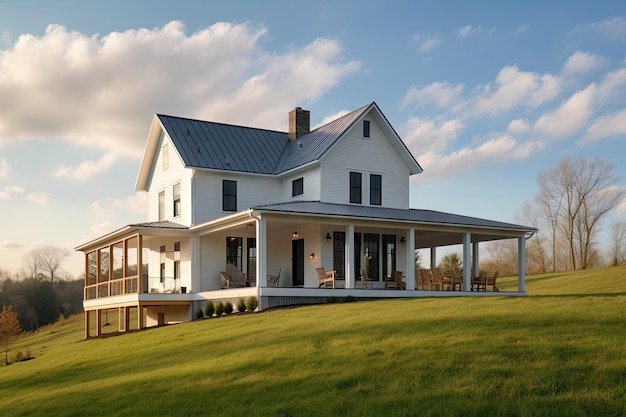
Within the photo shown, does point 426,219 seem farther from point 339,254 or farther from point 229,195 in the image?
point 229,195

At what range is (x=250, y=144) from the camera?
32.8m

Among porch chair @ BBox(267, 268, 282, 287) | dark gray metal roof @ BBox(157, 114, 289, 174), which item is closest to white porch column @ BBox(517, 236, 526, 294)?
porch chair @ BBox(267, 268, 282, 287)

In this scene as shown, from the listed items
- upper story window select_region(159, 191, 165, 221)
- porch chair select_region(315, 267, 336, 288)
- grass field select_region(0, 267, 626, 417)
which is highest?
upper story window select_region(159, 191, 165, 221)

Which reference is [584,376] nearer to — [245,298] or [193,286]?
[245,298]

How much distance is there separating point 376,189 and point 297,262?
4768 millimetres

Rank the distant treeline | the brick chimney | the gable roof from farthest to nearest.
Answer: the distant treeline, the brick chimney, the gable roof

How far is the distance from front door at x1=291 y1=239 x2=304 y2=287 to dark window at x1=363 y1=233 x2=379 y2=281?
8.36ft

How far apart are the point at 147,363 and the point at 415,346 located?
6.53 metres

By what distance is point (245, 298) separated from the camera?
970 inches

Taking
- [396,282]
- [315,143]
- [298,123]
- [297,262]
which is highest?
[298,123]

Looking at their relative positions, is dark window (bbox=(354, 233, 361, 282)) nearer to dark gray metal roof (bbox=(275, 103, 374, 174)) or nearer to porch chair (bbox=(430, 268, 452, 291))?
porch chair (bbox=(430, 268, 452, 291))

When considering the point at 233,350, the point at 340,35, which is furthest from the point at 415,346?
the point at 340,35

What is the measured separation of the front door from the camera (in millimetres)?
28062

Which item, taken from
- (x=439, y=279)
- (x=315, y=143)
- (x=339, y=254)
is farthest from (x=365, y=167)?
(x=439, y=279)
